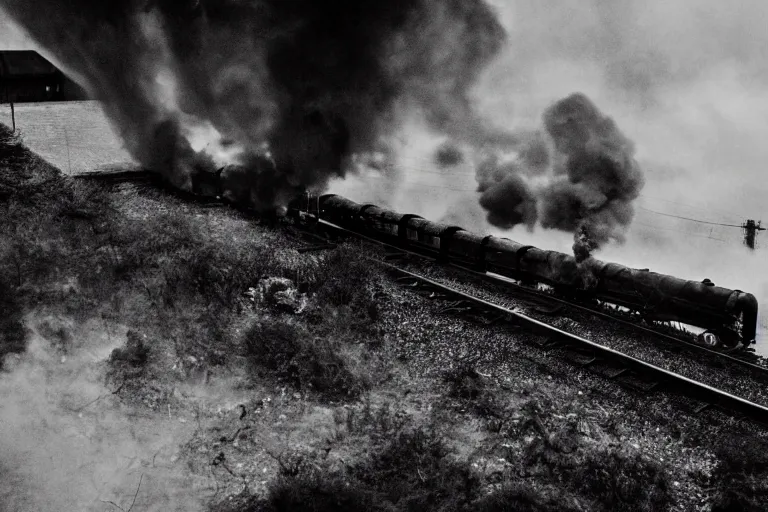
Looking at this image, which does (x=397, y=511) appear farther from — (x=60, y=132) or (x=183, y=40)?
(x=60, y=132)

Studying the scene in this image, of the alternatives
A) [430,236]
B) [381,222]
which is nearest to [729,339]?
[430,236]

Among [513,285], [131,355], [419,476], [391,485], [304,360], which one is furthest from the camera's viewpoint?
[513,285]

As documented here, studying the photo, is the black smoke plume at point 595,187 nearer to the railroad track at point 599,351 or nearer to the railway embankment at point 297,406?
the railroad track at point 599,351

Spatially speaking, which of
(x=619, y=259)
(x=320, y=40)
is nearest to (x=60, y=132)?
(x=320, y=40)

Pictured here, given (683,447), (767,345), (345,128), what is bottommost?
(767,345)

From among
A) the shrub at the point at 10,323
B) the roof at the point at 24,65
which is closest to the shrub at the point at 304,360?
the shrub at the point at 10,323

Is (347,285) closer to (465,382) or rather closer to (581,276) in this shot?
(465,382)

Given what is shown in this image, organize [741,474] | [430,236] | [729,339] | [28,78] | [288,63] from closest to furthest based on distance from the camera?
[741,474] < [729,339] < [430,236] < [288,63] < [28,78]
